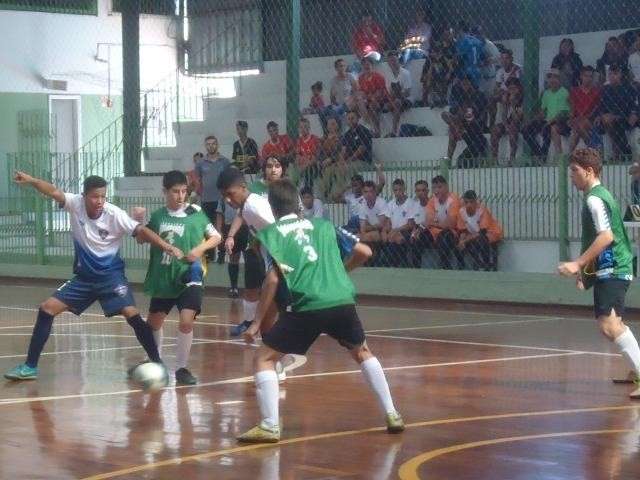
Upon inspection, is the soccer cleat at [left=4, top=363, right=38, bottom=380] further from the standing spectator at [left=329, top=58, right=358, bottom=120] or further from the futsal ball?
the standing spectator at [left=329, top=58, right=358, bottom=120]

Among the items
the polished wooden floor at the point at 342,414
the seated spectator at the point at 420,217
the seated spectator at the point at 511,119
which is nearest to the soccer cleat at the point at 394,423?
the polished wooden floor at the point at 342,414

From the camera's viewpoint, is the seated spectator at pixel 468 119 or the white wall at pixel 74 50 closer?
the seated spectator at pixel 468 119

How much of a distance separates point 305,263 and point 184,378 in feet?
10.8

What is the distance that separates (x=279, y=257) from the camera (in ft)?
28.8

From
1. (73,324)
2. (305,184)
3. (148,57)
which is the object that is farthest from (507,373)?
(148,57)

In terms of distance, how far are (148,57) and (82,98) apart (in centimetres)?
206

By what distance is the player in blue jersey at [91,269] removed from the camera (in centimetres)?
1204

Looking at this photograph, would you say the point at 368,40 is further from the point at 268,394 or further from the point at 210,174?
the point at 268,394

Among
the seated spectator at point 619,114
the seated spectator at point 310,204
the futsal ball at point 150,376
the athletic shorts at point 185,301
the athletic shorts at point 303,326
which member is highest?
the seated spectator at point 619,114

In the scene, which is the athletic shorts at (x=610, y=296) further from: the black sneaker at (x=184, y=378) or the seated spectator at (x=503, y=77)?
the seated spectator at (x=503, y=77)

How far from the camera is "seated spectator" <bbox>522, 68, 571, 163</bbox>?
20.4m

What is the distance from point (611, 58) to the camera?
20.6 meters

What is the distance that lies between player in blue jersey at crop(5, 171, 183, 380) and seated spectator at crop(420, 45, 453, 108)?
12010mm

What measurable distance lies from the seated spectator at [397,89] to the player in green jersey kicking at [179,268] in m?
11.8
